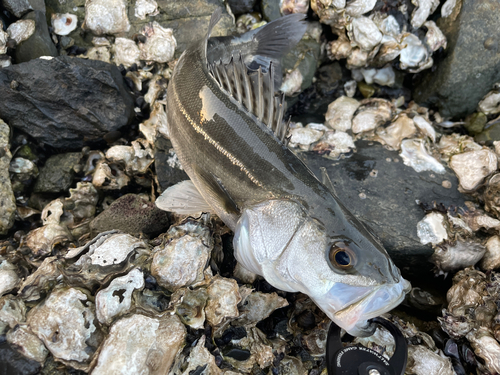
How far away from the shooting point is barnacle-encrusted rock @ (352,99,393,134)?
3.81 metres

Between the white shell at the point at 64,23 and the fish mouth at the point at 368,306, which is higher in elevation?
the white shell at the point at 64,23

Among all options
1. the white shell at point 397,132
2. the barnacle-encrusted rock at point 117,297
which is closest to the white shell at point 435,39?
the white shell at point 397,132

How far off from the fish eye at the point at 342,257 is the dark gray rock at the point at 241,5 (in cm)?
398

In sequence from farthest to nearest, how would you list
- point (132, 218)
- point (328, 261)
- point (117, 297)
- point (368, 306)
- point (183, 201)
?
point (132, 218)
point (183, 201)
point (117, 297)
point (328, 261)
point (368, 306)

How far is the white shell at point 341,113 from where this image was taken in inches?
154

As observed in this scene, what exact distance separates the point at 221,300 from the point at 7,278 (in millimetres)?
1933

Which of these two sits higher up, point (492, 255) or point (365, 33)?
point (365, 33)

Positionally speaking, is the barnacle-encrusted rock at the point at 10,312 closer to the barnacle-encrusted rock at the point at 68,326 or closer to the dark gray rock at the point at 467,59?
the barnacle-encrusted rock at the point at 68,326

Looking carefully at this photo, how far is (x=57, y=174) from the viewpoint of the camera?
3939 millimetres

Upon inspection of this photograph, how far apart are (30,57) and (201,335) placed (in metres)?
4.20

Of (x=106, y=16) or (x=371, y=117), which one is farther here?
(x=106, y=16)

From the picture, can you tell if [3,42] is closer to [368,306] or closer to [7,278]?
[7,278]

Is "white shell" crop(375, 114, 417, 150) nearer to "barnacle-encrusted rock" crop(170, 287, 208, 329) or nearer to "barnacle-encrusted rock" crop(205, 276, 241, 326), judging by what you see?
"barnacle-encrusted rock" crop(205, 276, 241, 326)

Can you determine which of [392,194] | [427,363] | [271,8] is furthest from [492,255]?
[271,8]
